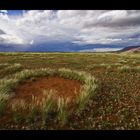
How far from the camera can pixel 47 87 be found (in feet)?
34.8

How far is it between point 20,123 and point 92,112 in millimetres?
2163

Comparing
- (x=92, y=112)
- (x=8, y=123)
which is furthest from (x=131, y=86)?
(x=8, y=123)

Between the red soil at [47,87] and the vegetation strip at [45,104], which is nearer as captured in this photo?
the vegetation strip at [45,104]

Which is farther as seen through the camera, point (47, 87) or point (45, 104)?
point (47, 87)

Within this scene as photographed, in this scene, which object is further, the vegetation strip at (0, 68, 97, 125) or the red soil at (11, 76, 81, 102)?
the red soil at (11, 76, 81, 102)

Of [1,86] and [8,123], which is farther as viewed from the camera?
[1,86]

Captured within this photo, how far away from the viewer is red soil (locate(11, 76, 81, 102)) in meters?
9.50

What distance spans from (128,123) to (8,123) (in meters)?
3.25

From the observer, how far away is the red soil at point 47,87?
31.2 feet
